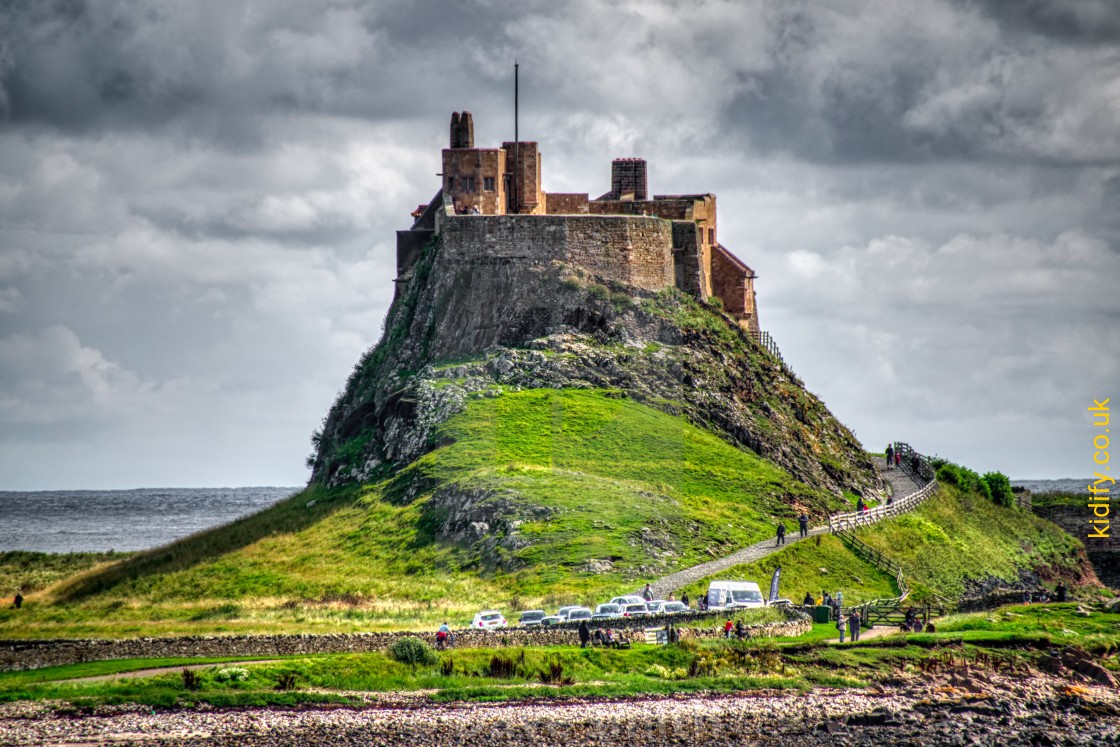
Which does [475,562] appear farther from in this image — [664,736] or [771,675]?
[664,736]

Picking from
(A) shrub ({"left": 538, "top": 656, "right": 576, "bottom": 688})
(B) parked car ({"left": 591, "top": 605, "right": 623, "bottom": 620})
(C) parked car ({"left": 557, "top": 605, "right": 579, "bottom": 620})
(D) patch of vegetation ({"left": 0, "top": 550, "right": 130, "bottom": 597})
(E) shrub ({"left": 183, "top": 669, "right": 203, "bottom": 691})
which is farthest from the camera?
(D) patch of vegetation ({"left": 0, "top": 550, "right": 130, "bottom": 597})

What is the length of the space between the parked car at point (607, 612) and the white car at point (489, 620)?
12.3 ft

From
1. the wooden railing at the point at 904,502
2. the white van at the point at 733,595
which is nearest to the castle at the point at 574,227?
the wooden railing at the point at 904,502

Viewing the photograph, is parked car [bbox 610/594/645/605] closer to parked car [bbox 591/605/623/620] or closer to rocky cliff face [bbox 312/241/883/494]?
parked car [bbox 591/605/623/620]

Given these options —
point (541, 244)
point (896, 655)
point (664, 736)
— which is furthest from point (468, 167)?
point (664, 736)

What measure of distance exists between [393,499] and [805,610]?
28071mm

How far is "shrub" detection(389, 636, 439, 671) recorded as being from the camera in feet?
180

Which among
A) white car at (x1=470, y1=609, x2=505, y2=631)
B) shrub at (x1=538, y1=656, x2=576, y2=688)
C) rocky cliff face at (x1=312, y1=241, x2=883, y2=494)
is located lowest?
shrub at (x1=538, y1=656, x2=576, y2=688)

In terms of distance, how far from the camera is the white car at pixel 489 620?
61094 millimetres

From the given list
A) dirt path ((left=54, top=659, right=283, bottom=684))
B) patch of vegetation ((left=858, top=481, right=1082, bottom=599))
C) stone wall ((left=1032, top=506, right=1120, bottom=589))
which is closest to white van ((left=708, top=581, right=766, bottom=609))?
patch of vegetation ((left=858, top=481, right=1082, bottom=599))

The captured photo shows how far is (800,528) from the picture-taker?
266 feet

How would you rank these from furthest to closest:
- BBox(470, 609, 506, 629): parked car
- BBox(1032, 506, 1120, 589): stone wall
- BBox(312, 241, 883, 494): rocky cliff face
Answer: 1. BBox(1032, 506, 1120, 589): stone wall
2. BBox(312, 241, 883, 494): rocky cliff face
3. BBox(470, 609, 506, 629): parked car

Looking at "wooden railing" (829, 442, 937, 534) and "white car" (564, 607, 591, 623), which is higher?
"wooden railing" (829, 442, 937, 534)

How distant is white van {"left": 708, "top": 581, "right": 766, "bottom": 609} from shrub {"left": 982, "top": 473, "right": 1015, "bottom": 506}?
172ft
